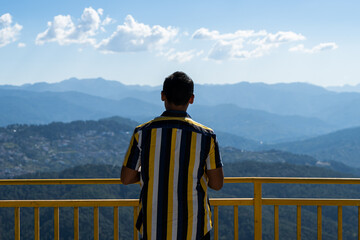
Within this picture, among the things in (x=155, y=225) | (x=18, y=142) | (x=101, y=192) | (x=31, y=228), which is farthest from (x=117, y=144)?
(x=155, y=225)

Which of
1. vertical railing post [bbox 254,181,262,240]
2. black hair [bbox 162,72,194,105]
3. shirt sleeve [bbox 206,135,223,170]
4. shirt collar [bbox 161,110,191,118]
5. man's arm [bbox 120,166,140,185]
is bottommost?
vertical railing post [bbox 254,181,262,240]

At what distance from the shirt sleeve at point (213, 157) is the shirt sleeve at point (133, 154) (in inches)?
14.3

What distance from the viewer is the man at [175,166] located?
207 cm

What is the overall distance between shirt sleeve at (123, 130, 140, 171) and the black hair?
0.85 ft

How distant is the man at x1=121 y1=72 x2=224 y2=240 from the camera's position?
81.4 inches

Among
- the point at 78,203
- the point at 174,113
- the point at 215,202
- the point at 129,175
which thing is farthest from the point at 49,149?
the point at 174,113

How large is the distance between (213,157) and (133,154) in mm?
413

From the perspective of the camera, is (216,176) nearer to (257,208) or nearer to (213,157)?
(213,157)

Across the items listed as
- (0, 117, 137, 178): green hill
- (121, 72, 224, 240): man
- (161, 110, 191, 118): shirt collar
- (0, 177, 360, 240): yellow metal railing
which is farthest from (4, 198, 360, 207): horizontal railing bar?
(0, 117, 137, 178): green hill

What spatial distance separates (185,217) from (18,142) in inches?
6980

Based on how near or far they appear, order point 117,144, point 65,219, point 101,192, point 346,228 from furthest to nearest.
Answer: point 117,144 < point 101,192 < point 346,228 < point 65,219

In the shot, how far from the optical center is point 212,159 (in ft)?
6.97

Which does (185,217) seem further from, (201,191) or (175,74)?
(175,74)

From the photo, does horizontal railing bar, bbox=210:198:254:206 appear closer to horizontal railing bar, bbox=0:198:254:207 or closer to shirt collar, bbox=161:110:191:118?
horizontal railing bar, bbox=0:198:254:207
